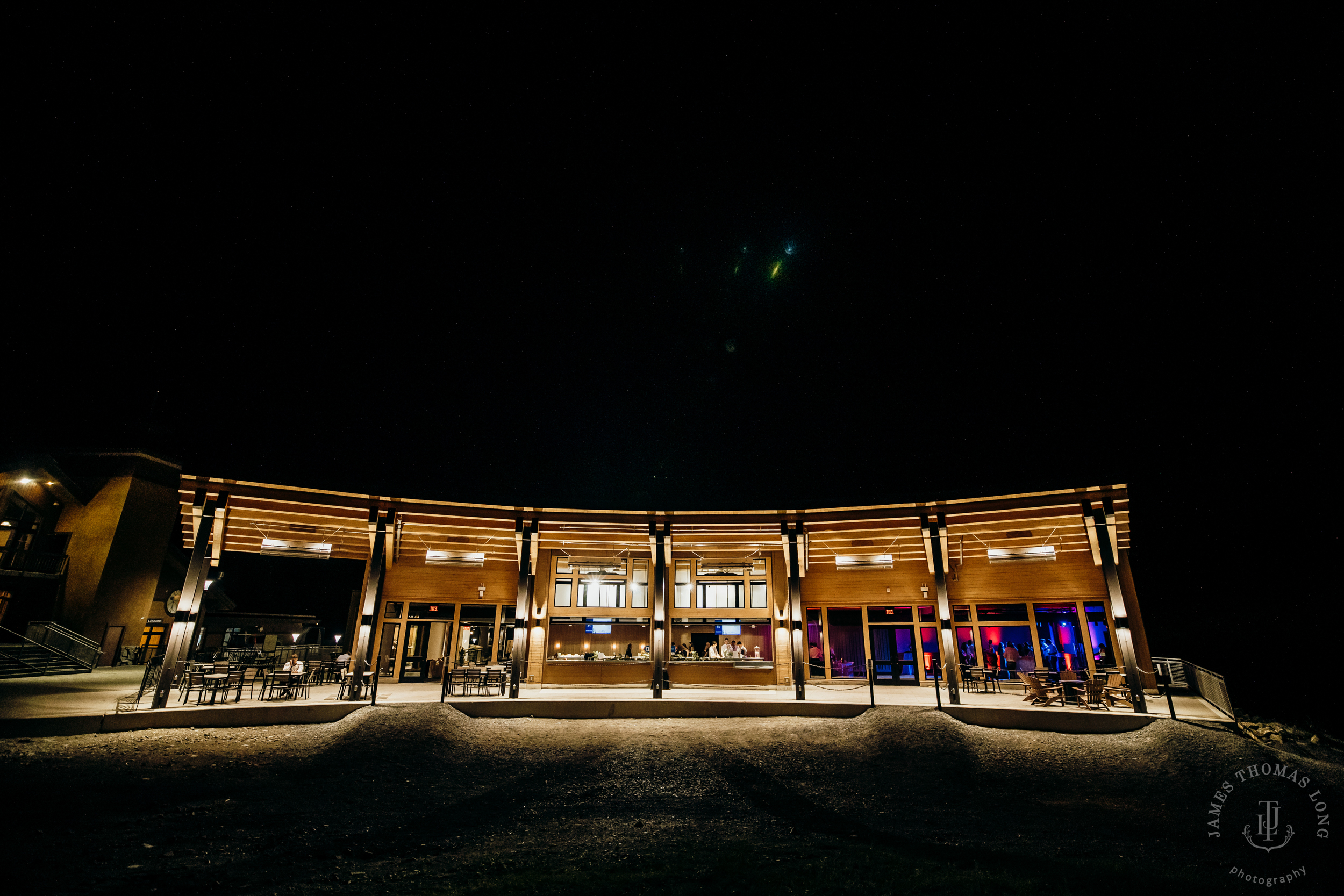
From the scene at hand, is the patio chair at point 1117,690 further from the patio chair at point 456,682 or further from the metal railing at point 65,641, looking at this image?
the metal railing at point 65,641

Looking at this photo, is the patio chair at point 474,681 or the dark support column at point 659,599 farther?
the dark support column at point 659,599

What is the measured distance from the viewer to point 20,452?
21.7 meters

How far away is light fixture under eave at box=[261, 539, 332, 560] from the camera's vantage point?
53.5 ft

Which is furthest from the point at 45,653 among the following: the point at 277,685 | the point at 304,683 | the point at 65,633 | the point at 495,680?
the point at 495,680

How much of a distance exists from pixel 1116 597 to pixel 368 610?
17.5 m

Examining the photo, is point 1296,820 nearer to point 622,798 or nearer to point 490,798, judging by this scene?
point 622,798

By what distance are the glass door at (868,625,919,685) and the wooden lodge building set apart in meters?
0.05

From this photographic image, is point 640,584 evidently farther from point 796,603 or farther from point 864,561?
point 864,561

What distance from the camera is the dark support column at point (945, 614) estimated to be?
1277 cm

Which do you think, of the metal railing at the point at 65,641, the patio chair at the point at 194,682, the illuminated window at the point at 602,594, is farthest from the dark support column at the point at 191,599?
the metal railing at the point at 65,641

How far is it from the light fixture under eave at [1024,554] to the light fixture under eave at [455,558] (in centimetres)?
1572

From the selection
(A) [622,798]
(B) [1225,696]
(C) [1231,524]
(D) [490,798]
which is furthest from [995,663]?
(C) [1231,524]

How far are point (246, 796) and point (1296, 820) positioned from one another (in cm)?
1348

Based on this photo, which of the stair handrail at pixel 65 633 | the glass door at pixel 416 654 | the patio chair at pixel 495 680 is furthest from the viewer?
the stair handrail at pixel 65 633
